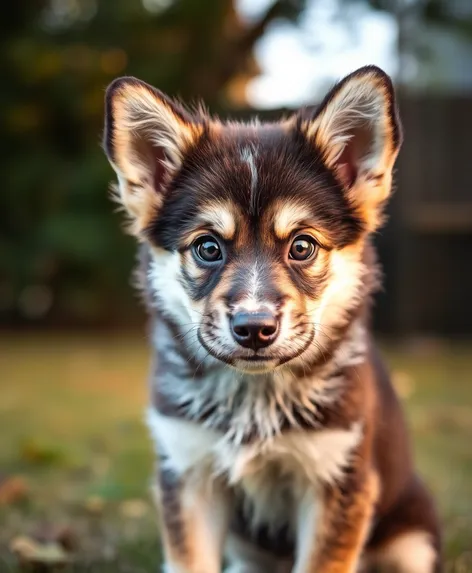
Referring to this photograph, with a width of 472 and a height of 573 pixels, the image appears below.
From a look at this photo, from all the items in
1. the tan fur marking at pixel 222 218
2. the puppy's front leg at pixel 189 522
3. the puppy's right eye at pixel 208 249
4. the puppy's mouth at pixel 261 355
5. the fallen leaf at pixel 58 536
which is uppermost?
the tan fur marking at pixel 222 218

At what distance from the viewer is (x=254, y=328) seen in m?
2.24

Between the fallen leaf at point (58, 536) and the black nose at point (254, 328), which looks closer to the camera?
the black nose at point (254, 328)

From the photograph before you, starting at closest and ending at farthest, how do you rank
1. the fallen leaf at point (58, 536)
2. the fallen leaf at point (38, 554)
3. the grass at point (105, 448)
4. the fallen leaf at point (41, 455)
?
1. the fallen leaf at point (38, 554)
2. the fallen leaf at point (58, 536)
3. the grass at point (105, 448)
4. the fallen leaf at point (41, 455)

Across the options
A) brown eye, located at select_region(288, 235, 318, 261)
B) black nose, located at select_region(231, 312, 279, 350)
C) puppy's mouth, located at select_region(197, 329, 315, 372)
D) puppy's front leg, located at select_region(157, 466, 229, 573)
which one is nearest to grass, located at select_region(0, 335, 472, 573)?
puppy's front leg, located at select_region(157, 466, 229, 573)

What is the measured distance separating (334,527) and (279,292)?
79 cm

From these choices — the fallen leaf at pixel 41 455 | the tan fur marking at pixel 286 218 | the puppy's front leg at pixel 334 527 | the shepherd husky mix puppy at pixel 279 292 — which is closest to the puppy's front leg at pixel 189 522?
the shepherd husky mix puppy at pixel 279 292

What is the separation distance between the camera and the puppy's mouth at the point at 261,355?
232 centimetres

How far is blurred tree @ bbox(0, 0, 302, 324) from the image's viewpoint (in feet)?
31.7

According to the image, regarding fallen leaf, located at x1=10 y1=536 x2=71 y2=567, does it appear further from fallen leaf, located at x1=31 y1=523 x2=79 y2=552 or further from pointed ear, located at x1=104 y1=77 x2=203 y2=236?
pointed ear, located at x1=104 y1=77 x2=203 y2=236

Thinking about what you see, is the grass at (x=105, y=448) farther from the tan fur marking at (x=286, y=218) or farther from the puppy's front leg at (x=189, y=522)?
the tan fur marking at (x=286, y=218)

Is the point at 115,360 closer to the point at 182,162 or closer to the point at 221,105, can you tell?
the point at 221,105

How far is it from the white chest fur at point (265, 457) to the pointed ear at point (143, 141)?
73cm

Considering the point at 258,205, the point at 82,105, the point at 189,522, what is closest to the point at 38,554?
the point at 189,522

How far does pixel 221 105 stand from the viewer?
9.36 metres
